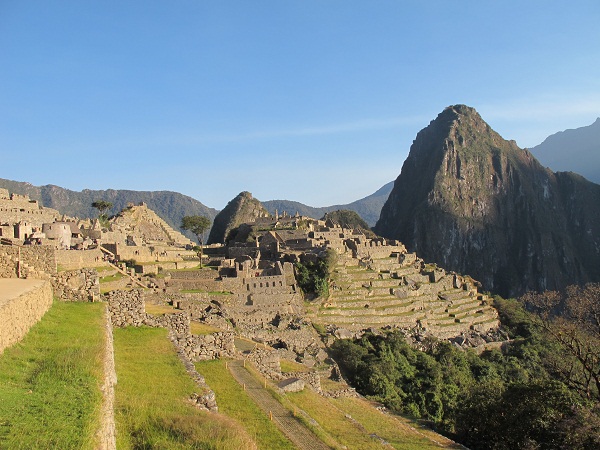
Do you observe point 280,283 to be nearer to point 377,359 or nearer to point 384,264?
point 377,359

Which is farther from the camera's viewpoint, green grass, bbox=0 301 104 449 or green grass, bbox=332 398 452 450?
green grass, bbox=332 398 452 450

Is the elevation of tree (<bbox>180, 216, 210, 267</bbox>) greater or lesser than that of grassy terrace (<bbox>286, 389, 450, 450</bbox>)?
greater

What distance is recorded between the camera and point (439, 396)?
29828mm

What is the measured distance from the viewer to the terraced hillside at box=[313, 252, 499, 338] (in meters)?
40.6

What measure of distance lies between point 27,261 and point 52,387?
6.34 meters

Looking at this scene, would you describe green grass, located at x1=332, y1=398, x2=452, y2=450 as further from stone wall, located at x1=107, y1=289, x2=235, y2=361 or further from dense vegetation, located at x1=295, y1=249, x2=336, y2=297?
dense vegetation, located at x1=295, y1=249, x2=336, y2=297

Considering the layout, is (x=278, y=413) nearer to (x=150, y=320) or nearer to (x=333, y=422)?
(x=333, y=422)

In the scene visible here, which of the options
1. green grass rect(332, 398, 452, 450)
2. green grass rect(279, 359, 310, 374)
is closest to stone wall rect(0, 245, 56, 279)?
green grass rect(332, 398, 452, 450)

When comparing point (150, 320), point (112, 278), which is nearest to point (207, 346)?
point (150, 320)

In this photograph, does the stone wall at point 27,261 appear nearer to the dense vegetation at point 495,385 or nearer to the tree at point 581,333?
the dense vegetation at point 495,385

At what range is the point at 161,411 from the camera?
317 inches

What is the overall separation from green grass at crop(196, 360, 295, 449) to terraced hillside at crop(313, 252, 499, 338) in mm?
23650

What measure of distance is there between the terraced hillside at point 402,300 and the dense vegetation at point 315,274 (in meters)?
1.31

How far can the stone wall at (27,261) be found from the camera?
1136 centimetres
